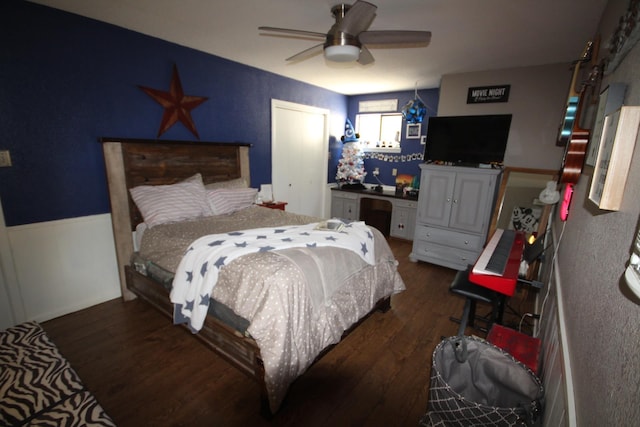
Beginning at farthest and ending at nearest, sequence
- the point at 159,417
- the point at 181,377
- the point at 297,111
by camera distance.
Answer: the point at 297,111, the point at 181,377, the point at 159,417

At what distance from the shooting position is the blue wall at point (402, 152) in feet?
14.9

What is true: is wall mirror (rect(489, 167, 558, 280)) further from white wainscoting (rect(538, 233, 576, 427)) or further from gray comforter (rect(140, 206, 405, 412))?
white wainscoting (rect(538, 233, 576, 427))

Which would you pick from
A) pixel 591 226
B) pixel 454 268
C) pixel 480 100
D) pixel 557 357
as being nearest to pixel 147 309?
pixel 557 357

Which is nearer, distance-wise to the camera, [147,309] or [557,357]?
[557,357]

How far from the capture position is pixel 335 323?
1.88m

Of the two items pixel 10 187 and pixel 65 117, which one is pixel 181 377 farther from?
pixel 65 117

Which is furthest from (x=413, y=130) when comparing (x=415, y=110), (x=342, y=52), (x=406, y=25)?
(x=342, y=52)

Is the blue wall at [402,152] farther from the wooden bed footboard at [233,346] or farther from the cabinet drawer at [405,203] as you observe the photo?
the wooden bed footboard at [233,346]

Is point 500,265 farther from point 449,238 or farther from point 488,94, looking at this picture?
point 488,94

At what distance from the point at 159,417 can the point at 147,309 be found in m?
1.25

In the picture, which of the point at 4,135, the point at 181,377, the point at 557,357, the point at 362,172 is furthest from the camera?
the point at 362,172

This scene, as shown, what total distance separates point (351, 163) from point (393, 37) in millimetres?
3244

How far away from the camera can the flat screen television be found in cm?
323

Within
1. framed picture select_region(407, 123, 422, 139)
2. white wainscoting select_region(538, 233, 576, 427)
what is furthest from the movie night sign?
white wainscoting select_region(538, 233, 576, 427)
